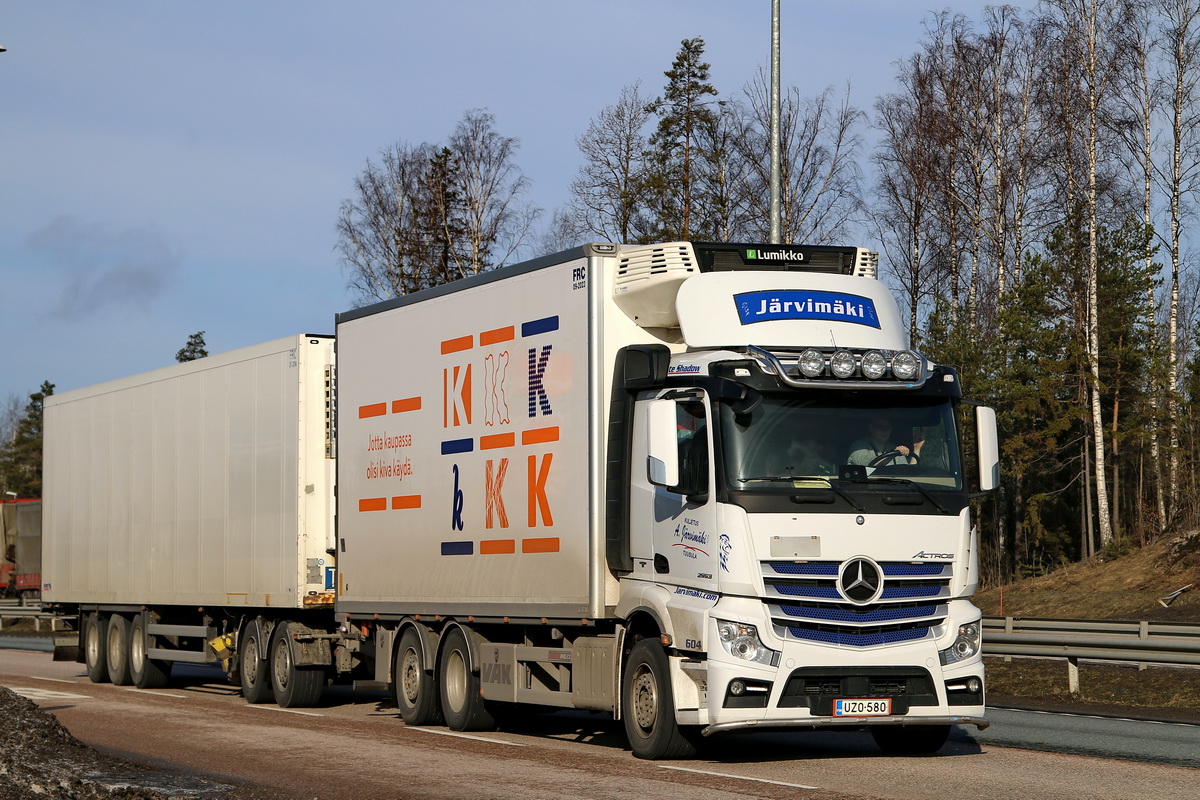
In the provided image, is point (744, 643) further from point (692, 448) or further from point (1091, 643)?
point (1091, 643)

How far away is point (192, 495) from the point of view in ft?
66.6

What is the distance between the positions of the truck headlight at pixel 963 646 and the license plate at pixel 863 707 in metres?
0.59

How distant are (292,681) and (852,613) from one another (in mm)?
8570

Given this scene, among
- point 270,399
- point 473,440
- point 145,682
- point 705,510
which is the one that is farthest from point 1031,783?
point 145,682

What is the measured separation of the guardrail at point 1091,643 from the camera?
677 inches

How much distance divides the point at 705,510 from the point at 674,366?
53.2 inches

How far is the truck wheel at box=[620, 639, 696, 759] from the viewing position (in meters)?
11.6

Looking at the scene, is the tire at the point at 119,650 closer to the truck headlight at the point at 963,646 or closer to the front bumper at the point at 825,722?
the front bumper at the point at 825,722

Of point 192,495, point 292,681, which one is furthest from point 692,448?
point 192,495

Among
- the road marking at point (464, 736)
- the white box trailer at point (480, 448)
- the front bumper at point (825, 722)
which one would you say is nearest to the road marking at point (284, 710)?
the white box trailer at point (480, 448)

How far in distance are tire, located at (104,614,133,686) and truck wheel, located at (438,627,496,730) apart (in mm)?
8883

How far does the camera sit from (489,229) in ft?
164

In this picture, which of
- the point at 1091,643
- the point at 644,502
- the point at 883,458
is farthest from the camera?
the point at 1091,643

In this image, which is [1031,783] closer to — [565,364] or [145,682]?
[565,364]
